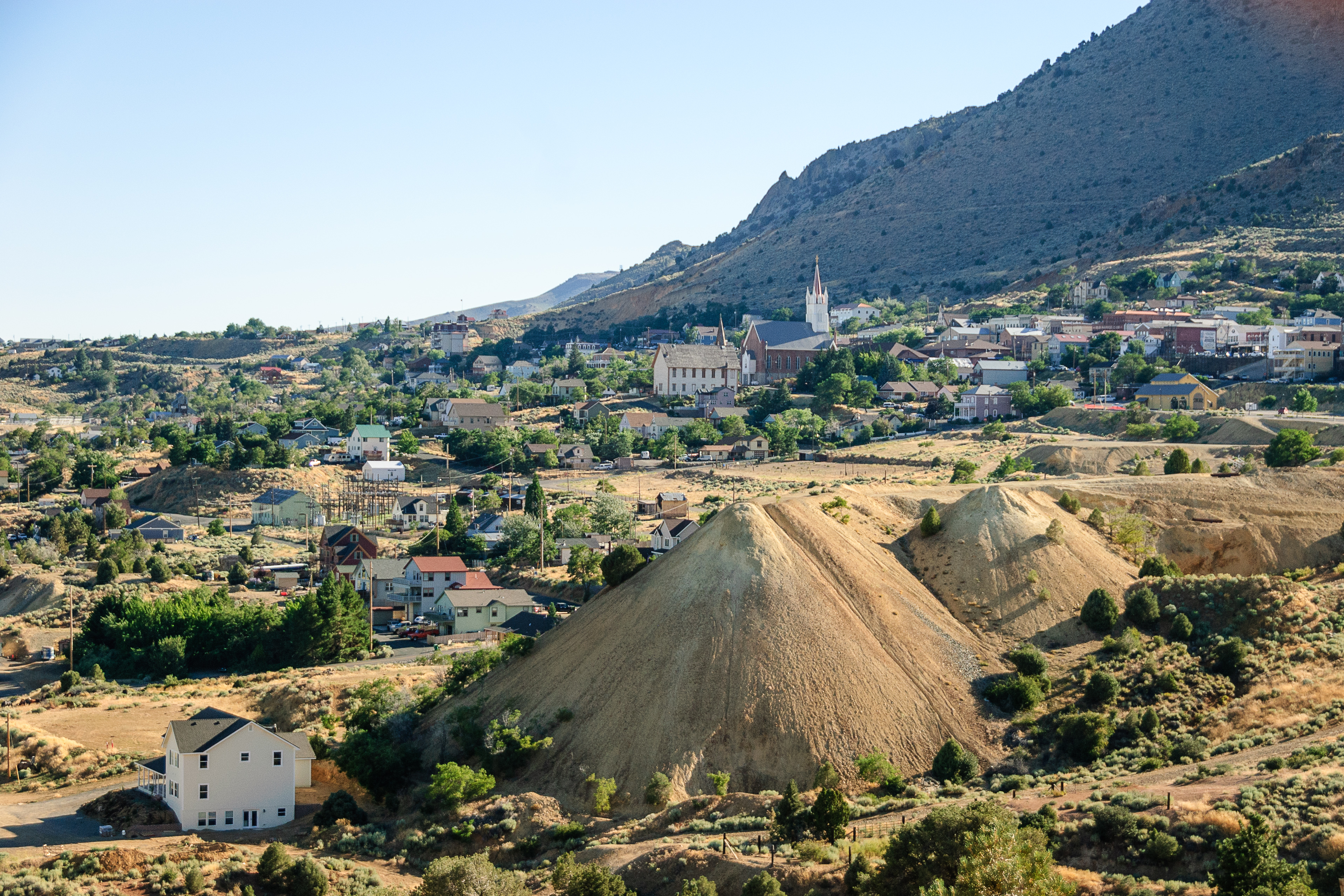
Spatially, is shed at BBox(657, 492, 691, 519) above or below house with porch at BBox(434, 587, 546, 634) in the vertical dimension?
above

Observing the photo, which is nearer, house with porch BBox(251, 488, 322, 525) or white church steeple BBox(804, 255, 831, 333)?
house with porch BBox(251, 488, 322, 525)

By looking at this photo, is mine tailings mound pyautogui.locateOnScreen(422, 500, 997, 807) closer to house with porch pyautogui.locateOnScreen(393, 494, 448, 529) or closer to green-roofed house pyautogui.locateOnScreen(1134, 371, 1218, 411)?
house with porch pyautogui.locateOnScreen(393, 494, 448, 529)

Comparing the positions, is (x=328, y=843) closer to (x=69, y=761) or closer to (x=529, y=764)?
→ (x=529, y=764)

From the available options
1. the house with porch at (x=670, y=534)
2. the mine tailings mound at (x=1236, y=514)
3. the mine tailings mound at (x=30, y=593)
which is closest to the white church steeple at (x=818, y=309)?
the house with porch at (x=670, y=534)

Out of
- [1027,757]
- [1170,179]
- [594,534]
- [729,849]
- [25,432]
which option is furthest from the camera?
[1170,179]

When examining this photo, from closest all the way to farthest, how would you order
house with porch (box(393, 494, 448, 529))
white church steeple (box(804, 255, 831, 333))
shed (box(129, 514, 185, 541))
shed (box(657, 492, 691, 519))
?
shed (box(657, 492, 691, 519)) → house with porch (box(393, 494, 448, 529)) → shed (box(129, 514, 185, 541)) → white church steeple (box(804, 255, 831, 333))

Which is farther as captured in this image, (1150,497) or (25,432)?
(25,432)

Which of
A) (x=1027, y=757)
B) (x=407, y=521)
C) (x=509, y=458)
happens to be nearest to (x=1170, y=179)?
(x=509, y=458)

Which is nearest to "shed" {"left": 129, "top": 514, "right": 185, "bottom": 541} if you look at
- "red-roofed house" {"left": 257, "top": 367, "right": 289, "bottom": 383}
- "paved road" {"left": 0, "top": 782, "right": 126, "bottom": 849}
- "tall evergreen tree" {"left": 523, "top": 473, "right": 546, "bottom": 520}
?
"tall evergreen tree" {"left": 523, "top": 473, "right": 546, "bottom": 520}
